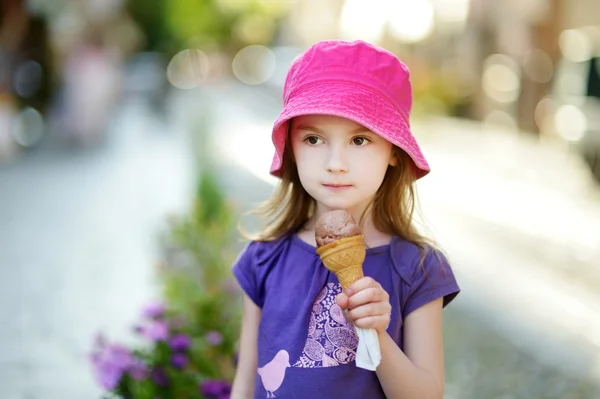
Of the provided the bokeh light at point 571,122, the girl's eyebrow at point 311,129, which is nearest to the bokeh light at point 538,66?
the bokeh light at point 571,122

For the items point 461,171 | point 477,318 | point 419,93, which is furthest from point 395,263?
point 419,93

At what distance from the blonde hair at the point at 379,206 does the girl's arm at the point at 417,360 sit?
15 cm

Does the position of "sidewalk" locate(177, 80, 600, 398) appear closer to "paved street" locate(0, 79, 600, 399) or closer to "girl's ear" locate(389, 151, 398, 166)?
"paved street" locate(0, 79, 600, 399)

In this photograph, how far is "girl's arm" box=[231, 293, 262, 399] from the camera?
2025mm

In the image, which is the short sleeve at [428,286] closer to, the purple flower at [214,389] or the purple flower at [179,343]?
the purple flower at [214,389]

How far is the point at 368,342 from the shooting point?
1568 mm

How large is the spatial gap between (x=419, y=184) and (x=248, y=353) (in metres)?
6.43

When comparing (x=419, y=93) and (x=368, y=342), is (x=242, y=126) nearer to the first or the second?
(x=419, y=93)

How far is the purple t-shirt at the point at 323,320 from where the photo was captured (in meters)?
1.78

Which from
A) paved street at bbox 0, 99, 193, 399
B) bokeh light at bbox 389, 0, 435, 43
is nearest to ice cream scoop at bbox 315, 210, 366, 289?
paved street at bbox 0, 99, 193, 399

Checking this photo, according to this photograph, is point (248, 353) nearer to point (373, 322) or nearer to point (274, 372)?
point (274, 372)

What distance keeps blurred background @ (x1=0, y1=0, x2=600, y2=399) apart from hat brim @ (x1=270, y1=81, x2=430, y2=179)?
1.93 meters

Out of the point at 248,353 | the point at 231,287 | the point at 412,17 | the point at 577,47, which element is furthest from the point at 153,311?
the point at 412,17

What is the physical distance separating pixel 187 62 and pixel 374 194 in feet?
106
